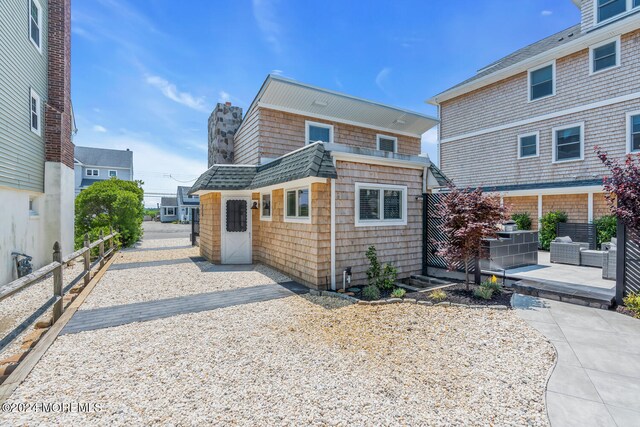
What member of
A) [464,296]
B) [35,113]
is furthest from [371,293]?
[35,113]

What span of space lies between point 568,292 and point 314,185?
225 inches

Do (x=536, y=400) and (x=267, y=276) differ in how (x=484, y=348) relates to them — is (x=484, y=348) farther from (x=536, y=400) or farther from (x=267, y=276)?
(x=267, y=276)

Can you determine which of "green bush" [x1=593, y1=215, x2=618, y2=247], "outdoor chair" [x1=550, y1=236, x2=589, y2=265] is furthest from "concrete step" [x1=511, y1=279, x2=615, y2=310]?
"green bush" [x1=593, y1=215, x2=618, y2=247]

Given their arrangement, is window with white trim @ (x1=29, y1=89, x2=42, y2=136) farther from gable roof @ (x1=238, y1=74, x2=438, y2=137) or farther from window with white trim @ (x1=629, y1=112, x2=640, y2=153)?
window with white trim @ (x1=629, y1=112, x2=640, y2=153)

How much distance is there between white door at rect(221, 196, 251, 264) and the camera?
33.5 feet

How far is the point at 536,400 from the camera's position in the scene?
277 cm

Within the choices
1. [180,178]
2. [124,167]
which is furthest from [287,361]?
[180,178]

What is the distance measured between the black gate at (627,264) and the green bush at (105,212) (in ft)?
57.0

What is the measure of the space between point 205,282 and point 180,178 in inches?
1854

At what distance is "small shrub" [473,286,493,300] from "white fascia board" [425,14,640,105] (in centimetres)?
1241

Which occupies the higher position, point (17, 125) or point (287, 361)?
point (17, 125)

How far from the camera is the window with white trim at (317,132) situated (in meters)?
10.9

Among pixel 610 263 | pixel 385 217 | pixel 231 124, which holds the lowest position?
pixel 610 263

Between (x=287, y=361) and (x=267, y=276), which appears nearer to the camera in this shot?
(x=287, y=361)
